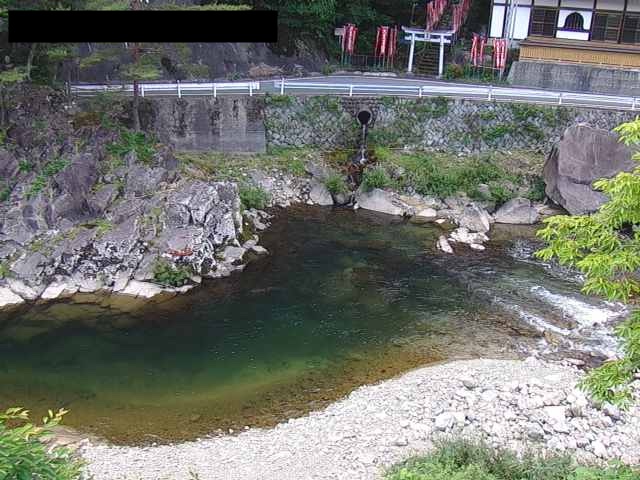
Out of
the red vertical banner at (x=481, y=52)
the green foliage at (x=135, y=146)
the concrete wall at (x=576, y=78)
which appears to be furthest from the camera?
the red vertical banner at (x=481, y=52)

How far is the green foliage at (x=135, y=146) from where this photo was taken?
2136 cm

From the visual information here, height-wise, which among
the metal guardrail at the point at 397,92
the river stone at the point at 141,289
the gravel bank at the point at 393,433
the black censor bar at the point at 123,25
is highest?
the black censor bar at the point at 123,25

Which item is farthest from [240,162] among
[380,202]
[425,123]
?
[425,123]

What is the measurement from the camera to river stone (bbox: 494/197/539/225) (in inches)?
946

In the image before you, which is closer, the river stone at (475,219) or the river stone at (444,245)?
the river stone at (444,245)

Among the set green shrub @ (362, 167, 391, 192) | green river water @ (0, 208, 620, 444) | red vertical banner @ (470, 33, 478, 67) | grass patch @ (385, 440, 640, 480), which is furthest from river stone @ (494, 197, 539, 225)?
grass patch @ (385, 440, 640, 480)

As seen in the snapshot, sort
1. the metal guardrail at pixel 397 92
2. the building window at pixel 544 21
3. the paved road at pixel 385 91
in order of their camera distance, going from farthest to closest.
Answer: the building window at pixel 544 21, the metal guardrail at pixel 397 92, the paved road at pixel 385 91

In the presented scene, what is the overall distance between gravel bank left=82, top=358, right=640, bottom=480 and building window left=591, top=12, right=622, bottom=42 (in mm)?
23672

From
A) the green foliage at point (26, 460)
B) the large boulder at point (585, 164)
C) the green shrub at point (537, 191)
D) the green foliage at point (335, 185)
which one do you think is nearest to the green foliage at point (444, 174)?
the green shrub at point (537, 191)

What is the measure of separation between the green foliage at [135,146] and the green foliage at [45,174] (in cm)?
180

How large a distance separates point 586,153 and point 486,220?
4.85 m

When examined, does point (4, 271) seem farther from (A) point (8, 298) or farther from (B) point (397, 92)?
(B) point (397, 92)

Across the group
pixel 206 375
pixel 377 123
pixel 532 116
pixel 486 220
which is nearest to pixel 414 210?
pixel 486 220

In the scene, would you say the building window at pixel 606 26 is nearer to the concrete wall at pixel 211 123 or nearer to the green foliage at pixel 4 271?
the concrete wall at pixel 211 123
